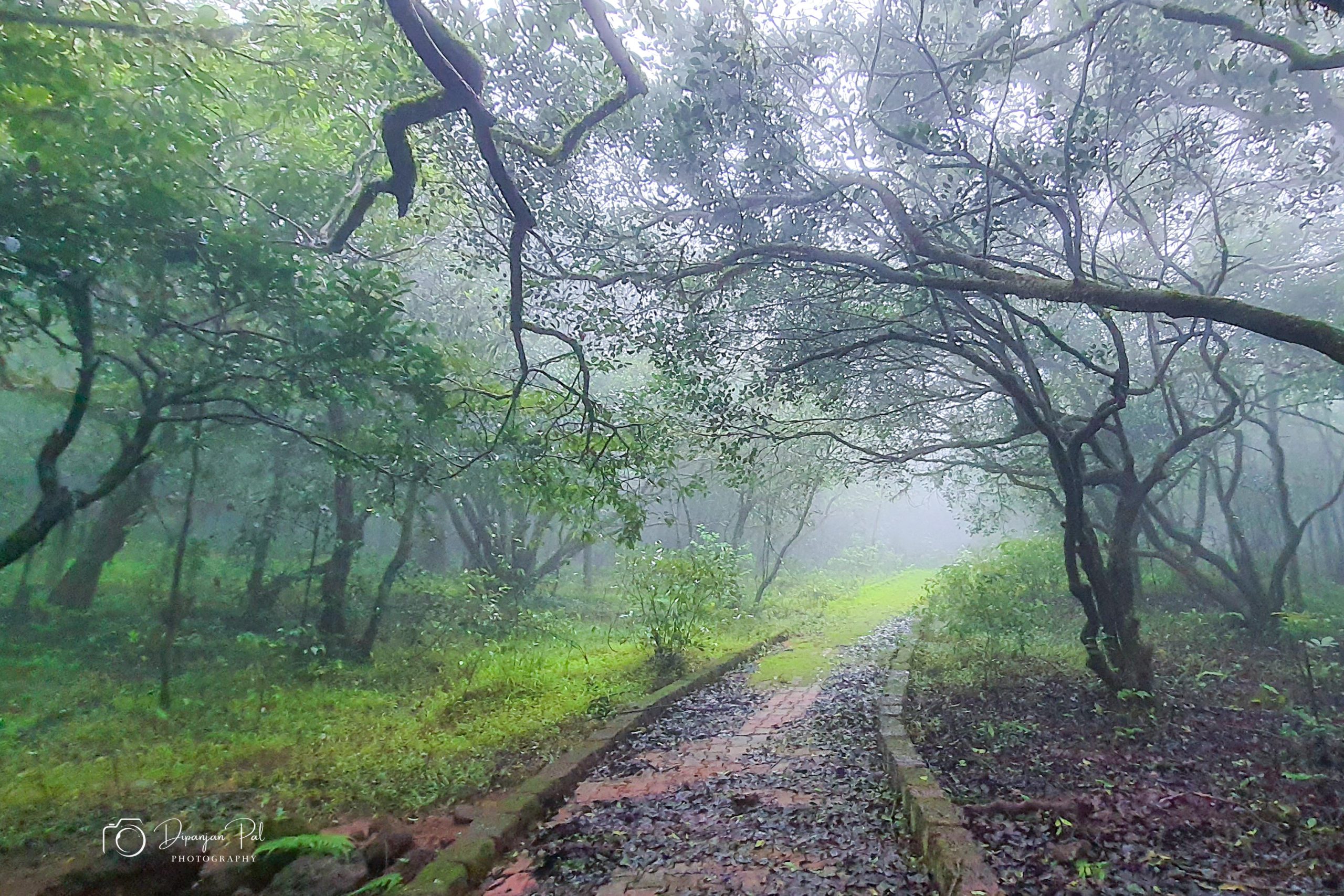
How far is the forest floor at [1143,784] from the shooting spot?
369cm

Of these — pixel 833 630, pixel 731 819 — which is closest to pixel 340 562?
pixel 731 819

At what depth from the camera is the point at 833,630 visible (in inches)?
604

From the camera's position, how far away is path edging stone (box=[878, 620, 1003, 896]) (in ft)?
11.5

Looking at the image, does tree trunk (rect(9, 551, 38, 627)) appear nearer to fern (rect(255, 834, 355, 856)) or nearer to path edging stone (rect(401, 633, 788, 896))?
path edging stone (rect(401, 633, 788, 896))

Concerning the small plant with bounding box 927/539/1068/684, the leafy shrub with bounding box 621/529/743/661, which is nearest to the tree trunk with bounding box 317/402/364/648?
the leafy shrub with bounding box 621/529/743/661

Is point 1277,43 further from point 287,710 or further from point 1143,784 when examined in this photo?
point 287,710

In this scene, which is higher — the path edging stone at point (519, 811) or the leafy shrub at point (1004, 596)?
the leafy shrub at point (1004, 596)

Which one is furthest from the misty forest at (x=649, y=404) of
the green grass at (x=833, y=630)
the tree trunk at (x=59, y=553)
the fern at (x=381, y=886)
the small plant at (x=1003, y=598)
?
the green grass at (x=833, y=630)

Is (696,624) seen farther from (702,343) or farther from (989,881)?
(989,881)

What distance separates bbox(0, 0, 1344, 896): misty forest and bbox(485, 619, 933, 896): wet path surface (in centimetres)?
4

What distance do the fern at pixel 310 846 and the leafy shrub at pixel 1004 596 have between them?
8.02 meters

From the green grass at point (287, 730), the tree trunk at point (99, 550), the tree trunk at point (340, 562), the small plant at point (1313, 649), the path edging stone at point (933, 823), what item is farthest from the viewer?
the tree trunk at point (99, 550)

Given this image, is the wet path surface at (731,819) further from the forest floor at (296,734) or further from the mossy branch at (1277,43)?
the mossy branch at (1277,43)

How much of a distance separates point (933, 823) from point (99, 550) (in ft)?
45.4
